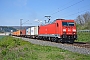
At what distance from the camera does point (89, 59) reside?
10.4 metres

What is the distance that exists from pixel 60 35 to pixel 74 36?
2013 millimetres

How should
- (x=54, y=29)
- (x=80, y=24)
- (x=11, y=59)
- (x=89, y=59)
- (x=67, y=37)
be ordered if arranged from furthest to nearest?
1. (x=80, y=24)
2. (x=54, y=29)
3. (x=67, y=37)
4. (x=11, y=59)
5. (x=89, y=59)

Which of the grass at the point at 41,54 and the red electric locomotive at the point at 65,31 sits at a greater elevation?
the red electric locomotive at the point at 65,31

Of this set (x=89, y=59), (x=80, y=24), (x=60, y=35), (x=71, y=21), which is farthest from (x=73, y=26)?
(x=80, y=24)

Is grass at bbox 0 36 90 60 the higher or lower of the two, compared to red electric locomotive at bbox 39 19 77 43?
lower

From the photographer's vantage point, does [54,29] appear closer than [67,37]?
No

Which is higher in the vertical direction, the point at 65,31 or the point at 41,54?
the point at 65,31

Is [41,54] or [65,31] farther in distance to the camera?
[65,31]

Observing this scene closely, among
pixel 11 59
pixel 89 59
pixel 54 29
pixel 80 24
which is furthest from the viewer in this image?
pixel 80 24

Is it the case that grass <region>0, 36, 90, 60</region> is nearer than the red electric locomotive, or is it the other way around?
grass <region>0, 36, 90, 60</region>

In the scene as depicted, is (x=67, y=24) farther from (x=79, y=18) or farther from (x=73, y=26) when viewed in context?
(x=79, y=18)

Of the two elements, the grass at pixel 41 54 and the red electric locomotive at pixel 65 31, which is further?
the red electric locomotive at pixel 65 31

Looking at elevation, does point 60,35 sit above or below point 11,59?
above

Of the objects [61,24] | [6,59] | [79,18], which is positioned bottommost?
[6,59]
